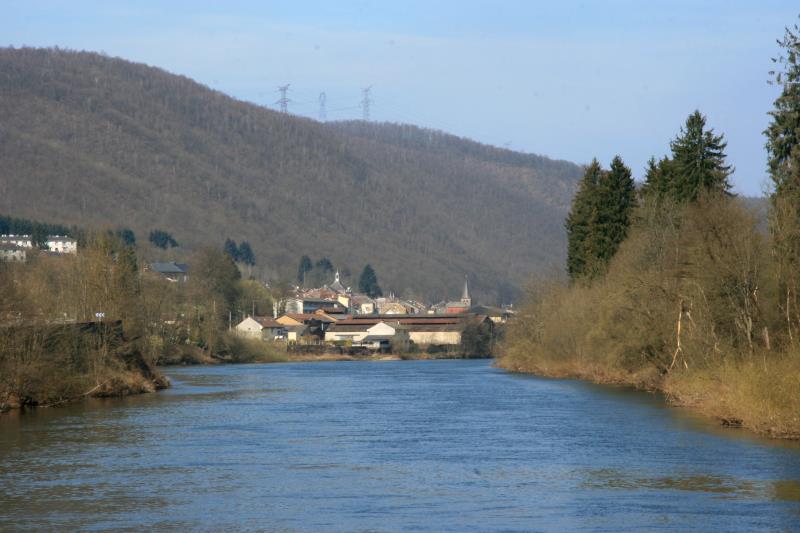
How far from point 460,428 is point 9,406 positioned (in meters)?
20.4

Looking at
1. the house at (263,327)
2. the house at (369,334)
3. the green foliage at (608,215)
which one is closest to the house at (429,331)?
the house at (369,334)

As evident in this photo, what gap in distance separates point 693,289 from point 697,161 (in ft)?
56.3

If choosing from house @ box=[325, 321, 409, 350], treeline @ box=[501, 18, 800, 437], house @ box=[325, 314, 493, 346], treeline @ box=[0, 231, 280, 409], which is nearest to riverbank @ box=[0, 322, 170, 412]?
treeline @ box=[0, 231, 280, 409]

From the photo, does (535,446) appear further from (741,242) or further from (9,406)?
(9,406)

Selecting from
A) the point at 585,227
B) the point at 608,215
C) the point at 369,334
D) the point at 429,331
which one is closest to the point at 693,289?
the point at 608,215

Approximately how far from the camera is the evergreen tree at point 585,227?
83.4 metres

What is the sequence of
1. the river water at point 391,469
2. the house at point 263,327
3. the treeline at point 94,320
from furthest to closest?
the house at point 263,327
the treeline at point 94,320
the river water at point 391,469

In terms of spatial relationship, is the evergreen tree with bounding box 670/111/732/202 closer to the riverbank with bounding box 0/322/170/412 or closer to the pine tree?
the pine tree

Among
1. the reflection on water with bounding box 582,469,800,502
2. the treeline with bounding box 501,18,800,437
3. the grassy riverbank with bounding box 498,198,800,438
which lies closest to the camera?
the reflection on water with bounding box 582,469,800,502

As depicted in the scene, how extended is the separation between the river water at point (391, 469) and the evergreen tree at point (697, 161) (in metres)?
17.1

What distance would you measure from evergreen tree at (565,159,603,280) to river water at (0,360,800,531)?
1066 inches

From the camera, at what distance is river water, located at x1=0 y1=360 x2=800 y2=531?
89.4ft

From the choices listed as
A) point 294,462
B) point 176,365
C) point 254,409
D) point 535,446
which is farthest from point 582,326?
point 176,365

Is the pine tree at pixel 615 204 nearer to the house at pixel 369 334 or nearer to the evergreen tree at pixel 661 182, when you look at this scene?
the evergreen tree at pixel 661 182
